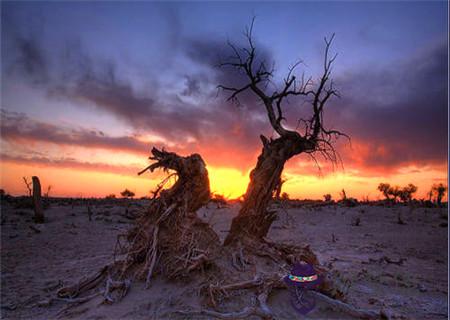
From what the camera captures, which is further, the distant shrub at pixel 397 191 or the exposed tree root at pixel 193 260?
the distant shrub at pixel 397 191

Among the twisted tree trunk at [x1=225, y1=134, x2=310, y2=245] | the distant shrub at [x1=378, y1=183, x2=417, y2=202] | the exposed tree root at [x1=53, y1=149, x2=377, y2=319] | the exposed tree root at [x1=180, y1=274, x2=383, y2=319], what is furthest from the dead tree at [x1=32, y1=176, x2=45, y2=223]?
Result: the distant shrub at [x1=378, y1=183, x2=417, y2=202]

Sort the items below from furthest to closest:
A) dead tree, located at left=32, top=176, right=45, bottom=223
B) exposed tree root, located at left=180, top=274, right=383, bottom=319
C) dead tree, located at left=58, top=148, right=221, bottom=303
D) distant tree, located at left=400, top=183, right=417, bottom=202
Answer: distant tree, located at left=400, top=183, right=417, bottom=202, dead tree, located at left=32, top=176, right=45, bottom=223, dead tree, located at left=58, top=148, right=221, bottom=303, exposed tree root, located at left=180, top=274, right=383, bottom=319

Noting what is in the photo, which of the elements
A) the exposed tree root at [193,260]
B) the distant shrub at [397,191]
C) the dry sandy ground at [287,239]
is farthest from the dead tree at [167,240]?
the distant shrub at [397,191]

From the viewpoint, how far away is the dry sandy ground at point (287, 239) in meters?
5.94

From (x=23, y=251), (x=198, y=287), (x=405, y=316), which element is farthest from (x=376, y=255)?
(x=23, y=251)

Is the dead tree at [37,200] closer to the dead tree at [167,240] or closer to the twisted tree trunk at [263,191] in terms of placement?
the dead tree at [167,240]

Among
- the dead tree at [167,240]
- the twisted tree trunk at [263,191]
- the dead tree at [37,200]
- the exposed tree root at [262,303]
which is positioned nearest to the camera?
the exposed tree root at [262,303]

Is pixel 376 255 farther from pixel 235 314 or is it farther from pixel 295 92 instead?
pixel 235 314

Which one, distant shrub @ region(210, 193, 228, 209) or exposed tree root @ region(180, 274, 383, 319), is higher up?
distant shrub @ region(210, 193, 228, 209)

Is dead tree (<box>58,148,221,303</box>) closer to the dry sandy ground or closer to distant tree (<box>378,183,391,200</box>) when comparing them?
the dry sandy ground

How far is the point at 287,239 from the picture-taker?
1669 centimetres

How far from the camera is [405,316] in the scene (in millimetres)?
6562

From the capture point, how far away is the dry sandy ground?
594 cm

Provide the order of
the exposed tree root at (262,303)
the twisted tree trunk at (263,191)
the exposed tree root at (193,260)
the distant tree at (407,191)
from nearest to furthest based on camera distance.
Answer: the exposed tree root at (262,303)
the exposed tree root at (193,260)
the twisted tree trunk at (263,191)
the distant tree at (407,191)
